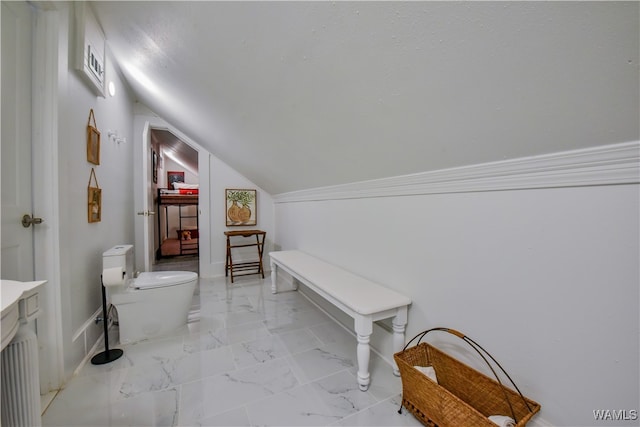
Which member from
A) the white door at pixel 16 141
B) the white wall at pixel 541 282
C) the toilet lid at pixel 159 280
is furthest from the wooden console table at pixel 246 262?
the white wall at pixel 541 282

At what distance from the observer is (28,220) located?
52.6 inches

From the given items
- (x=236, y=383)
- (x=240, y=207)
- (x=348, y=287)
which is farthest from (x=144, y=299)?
(x=240, y=207)

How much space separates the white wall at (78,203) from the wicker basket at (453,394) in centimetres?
195

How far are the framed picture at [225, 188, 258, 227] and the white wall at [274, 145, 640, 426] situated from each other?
287 cm

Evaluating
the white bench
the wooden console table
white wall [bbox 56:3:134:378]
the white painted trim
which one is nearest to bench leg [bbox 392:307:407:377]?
the white bench

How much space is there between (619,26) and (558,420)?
1.26 m

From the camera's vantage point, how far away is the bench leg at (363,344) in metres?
1.40

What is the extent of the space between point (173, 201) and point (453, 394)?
17.6ft

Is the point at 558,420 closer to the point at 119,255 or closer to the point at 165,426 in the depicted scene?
the point at 165,426

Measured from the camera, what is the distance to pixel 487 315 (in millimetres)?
1142

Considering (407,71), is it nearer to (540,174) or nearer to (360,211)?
(540,174)

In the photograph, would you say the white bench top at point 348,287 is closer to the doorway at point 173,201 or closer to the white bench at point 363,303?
the white bench at point 363,303

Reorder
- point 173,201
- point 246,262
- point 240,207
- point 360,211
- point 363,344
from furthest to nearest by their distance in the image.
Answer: point 173,201, point 246,262, point 240,207, point 360,211, point 363,344

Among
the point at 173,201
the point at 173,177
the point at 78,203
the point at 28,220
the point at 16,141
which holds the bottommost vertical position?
the point at 28,220
